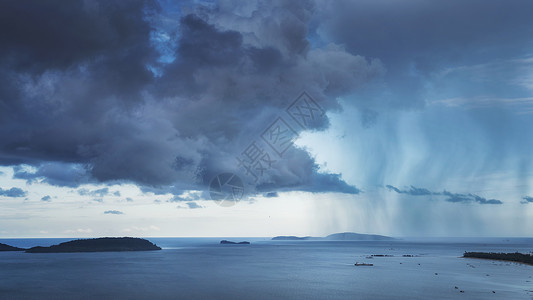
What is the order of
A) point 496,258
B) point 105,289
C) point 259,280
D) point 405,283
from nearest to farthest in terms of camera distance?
point 105,289 → point 405,283 → point 259,280 → point 496,258

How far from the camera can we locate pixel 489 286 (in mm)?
82375

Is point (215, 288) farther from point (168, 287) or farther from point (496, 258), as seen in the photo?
point (496, 258)

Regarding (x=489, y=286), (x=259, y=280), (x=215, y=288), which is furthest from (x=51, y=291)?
(x=489, y=286)

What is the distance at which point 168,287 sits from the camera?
86000 mm

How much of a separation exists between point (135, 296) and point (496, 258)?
141m

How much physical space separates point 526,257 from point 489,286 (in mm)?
74018

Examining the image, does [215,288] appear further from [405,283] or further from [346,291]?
[405,283]

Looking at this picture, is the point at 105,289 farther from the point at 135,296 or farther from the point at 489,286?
the point at 489,286

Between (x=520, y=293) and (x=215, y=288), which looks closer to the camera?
(x=520, y=293)

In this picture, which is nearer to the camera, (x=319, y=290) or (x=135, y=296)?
(x=135, y=296)

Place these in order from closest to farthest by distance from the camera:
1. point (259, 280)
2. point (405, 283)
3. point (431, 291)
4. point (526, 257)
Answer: point (431, 291)
point (405, 283)
point (259, 280)
point (526, 257)

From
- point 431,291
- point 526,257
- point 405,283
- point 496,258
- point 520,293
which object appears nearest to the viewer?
point 520,293

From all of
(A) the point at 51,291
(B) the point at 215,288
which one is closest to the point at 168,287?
(B) the point at 215,288

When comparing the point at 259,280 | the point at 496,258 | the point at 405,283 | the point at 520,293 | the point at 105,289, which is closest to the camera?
the point at 520,293
